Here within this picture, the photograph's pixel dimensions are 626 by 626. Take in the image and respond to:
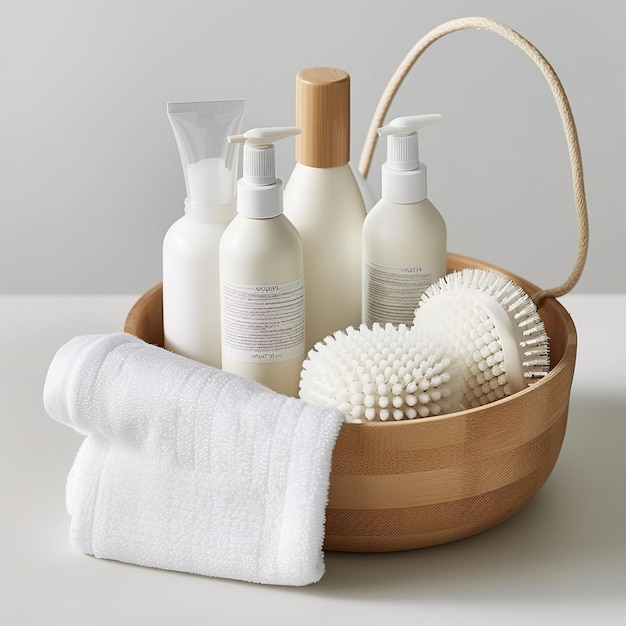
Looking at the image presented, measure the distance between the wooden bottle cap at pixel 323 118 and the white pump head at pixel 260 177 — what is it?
6 centimetres

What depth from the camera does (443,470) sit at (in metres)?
0.57

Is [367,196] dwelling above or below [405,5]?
below

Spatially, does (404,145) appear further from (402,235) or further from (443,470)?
(443,470)

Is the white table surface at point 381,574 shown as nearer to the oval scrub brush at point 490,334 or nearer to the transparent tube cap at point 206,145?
the oval scrub brush at point 490,334

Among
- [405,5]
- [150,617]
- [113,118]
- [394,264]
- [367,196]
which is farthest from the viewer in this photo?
[113,118]

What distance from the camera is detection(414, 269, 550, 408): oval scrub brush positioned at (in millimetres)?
611

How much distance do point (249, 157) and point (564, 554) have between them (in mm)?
303

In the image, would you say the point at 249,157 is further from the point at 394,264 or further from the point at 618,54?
the point at 618,54

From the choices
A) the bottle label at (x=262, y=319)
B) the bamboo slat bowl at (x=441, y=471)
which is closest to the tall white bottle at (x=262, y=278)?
the bottle label at (x=262, y=319)

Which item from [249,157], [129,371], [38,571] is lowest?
[38,571]

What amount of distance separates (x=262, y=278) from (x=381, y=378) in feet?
0.35

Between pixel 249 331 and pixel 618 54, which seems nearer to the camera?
pixel 249 331

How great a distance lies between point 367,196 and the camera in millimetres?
787

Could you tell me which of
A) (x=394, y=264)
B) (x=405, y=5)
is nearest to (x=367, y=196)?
(x=394, y=264)
